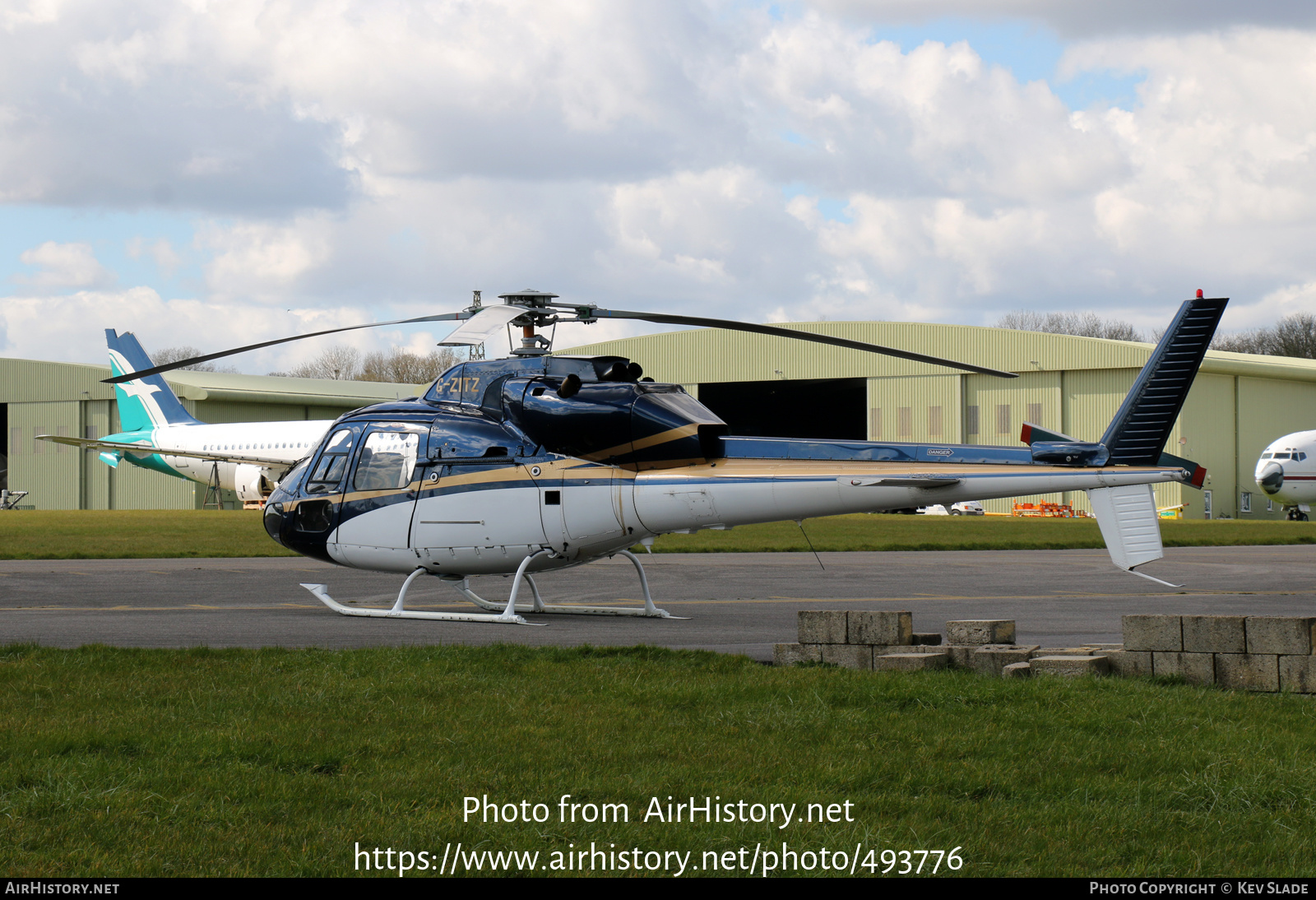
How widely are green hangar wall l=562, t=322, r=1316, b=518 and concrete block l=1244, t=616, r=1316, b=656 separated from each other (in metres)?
46.6

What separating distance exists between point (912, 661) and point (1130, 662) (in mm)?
1553

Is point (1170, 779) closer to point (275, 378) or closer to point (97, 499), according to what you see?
point (97, 499)

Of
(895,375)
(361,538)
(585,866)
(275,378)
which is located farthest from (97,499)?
(585,866)

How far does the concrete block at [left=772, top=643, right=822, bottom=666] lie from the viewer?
10023 mm

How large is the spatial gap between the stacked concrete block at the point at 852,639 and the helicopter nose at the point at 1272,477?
45.7m

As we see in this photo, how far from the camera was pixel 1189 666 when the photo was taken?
9.02 metres

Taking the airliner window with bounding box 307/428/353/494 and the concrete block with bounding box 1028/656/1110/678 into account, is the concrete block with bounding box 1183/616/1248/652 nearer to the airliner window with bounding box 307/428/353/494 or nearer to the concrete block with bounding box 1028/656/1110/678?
the concrete block with bounding box 1028/656/1110/678

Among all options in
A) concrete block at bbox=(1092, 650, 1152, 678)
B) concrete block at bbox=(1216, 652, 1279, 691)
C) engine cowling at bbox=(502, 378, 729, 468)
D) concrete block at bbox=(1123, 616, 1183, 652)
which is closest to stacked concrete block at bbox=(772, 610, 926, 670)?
concrete block at bbox=(1092, 650, 1152, 678)

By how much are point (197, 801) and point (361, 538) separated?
371 inches

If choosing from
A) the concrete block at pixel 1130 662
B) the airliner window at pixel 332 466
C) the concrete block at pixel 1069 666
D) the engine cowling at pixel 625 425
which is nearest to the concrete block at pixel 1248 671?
the concrete block at pixel 1130 662

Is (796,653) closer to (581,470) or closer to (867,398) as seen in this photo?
(581,470)

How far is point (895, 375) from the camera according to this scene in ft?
199

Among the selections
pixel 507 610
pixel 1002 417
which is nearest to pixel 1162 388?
pixel 507 610

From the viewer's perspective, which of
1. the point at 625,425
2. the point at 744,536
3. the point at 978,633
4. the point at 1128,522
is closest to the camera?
the point at 978,633
